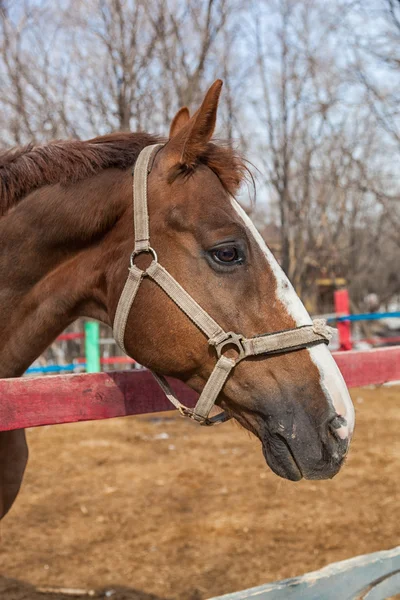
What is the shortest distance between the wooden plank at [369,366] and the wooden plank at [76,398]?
85 centimetres

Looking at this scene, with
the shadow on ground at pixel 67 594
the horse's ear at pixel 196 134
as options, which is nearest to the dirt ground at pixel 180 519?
the shadow on ground at pixel 67 594

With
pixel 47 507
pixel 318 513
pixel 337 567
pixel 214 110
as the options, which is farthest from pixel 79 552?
pixel 214 110

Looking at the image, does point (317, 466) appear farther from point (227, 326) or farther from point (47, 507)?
point (47, 507)

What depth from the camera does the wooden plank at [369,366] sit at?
2408mm

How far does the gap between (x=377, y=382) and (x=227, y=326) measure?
1.13 m

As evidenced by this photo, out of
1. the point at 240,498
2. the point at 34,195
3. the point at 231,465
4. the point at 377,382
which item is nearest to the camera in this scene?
the point at 34,195

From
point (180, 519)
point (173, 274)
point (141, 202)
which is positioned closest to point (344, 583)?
point (173, 274)

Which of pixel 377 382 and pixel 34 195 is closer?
pixel 34 195

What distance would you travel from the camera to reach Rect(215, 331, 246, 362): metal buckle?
67.1 inches

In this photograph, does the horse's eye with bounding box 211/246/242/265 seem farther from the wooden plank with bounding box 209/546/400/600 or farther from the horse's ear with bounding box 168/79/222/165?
the wooden plank with bounding box 209/546/400/600

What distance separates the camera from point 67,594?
11.3ft

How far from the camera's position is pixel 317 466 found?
1618 millimetres

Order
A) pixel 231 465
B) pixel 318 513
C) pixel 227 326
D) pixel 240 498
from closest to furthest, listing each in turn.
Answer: pixel 227 326, pixel 318 513, pixel 240 498, pixel 231 465

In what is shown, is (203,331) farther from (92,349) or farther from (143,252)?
(92,349)
